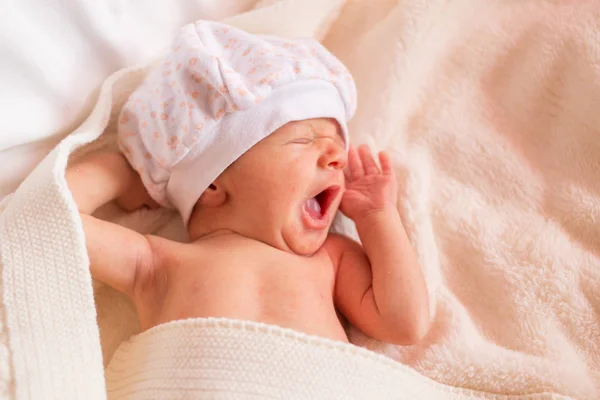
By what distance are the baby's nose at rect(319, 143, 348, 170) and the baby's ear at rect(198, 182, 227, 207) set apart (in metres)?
0.16

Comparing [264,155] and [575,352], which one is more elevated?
[264,155]

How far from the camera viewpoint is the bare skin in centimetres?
87

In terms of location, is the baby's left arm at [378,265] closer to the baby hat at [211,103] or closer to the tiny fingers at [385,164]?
the tiny fingers at [385,164]

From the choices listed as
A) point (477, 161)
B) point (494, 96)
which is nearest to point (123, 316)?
point (477, 161)

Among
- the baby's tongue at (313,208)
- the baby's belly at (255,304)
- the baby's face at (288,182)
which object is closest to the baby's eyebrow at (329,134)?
the baby's face at (288,182)

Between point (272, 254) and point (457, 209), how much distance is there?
0.38 meters

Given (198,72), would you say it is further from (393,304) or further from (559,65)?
(559,65)

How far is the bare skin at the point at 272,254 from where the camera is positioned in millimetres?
873

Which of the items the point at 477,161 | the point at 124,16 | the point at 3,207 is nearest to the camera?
the point at 3,207

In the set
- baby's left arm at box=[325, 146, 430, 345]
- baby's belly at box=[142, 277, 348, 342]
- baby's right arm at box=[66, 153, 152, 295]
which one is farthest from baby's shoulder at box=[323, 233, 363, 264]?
baby's right arm at box=[66, 153, 152, 295]

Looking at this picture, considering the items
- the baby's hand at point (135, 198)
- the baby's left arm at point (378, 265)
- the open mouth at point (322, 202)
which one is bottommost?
the baby's left arm at point (378, 265)

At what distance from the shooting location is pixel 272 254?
933 mm

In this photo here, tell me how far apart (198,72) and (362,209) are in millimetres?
351

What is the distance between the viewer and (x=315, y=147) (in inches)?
37.5
